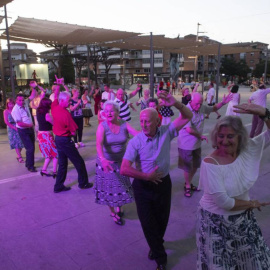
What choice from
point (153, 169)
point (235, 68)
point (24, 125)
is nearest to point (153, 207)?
point (153, 169)

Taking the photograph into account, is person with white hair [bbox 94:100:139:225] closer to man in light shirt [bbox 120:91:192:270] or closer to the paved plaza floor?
the paved plaza floor

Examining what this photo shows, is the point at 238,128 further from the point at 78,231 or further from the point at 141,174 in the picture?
the point at 78,231

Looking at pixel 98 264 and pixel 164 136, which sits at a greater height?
pixel 164 136

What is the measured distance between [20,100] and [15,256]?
343 cm

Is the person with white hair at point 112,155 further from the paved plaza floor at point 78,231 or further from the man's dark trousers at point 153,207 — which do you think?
the man's dark trousers at point 153,207

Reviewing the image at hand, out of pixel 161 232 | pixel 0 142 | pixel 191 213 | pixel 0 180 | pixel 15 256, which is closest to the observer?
pixel 161 232

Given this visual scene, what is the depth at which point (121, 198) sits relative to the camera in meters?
3.34

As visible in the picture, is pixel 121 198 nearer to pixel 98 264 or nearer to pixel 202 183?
pixel 98 264

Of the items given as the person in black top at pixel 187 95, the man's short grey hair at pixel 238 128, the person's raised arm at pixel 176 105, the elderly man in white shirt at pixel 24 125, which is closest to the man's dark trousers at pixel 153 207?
the person's raised arm at pixel 176 105

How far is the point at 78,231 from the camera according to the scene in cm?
335

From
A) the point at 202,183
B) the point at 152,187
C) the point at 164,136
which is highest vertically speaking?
the point at 164,136

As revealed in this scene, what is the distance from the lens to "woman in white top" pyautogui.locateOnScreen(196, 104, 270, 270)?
67.9 inches

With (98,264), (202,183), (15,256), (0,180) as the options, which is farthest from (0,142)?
(202,183)

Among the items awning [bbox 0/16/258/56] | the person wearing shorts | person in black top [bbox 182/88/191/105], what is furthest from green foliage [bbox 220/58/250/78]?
the person wearing shorts
